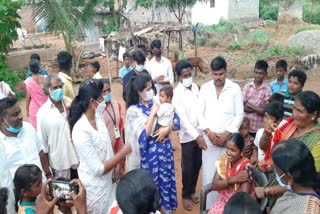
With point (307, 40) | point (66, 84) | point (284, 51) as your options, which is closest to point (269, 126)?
point (66, 84)

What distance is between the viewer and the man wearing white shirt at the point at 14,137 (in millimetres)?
2814

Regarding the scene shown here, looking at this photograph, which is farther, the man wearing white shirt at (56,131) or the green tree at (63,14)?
the green tree at (63,14)

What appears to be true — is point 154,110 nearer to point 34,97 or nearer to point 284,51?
point 34,97

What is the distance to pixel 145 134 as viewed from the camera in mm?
3369

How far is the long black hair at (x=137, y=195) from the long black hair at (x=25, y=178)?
36.8 inches

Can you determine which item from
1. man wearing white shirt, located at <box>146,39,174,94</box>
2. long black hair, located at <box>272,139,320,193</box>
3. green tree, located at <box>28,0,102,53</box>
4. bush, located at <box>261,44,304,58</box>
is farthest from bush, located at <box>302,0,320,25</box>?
long black hair, located at <box>272,139,320,193</box>

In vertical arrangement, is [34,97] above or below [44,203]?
above

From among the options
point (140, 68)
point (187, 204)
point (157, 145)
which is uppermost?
point (140, 68)

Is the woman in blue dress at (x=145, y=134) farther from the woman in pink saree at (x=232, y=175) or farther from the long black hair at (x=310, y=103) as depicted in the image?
the long black hair at (x=310, y=103)

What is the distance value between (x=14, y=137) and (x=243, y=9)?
76.6 ft

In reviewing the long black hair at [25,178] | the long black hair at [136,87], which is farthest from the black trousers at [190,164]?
the long black hair at [25,178]

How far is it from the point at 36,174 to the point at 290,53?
13077 millimetres

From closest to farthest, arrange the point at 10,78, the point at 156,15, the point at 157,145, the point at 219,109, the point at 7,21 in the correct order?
the point at 157,145, the point at 219,109, the point at 7,21, the point at 10,78, the point at 156,15

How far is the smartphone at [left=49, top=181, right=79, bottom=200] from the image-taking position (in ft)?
7.93
